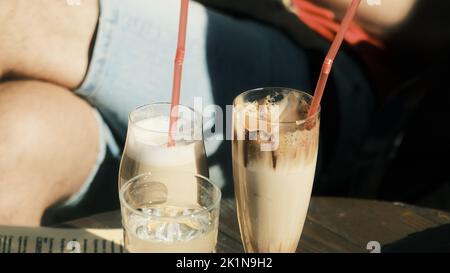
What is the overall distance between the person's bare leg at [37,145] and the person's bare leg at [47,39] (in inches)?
1.2

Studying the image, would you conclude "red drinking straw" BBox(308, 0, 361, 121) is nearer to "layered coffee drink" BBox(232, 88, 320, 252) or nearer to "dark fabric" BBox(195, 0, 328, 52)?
"layered coffee drink" BBox(232, 88, 320, 252)

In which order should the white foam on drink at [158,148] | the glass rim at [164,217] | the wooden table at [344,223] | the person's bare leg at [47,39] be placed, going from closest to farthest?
the glass rim at [164,217] < the white foam on drink at [158,148] < the wooden table at [344,223] < the person's bare leg at [47,39]

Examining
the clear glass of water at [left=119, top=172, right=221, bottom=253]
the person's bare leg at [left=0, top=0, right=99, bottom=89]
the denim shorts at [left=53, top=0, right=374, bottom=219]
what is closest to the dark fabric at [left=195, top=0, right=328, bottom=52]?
the denim shorts at [left=53, top=0, right=374, bottom=219]

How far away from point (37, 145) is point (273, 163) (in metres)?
0.65

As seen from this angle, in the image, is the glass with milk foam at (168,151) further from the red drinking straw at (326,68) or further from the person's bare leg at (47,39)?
the person's bare leg at (47,39)

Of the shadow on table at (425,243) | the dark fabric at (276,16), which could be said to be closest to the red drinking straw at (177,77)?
the shadow on table at (425,243)

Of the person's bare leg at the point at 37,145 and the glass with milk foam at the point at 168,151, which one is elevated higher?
the glass with milk foam at the point at 168,151

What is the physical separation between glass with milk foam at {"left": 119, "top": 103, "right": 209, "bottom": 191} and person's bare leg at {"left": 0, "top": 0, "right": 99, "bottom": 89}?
0.51m

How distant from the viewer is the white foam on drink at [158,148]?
966 mm

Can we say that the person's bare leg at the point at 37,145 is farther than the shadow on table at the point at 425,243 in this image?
Yes

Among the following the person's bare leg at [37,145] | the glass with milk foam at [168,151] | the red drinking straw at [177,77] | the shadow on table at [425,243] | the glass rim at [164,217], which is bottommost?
the person's bare leg at [37,145]

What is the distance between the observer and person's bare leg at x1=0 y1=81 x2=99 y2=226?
145cm

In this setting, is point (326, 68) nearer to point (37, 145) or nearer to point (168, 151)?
point (168, 151)
